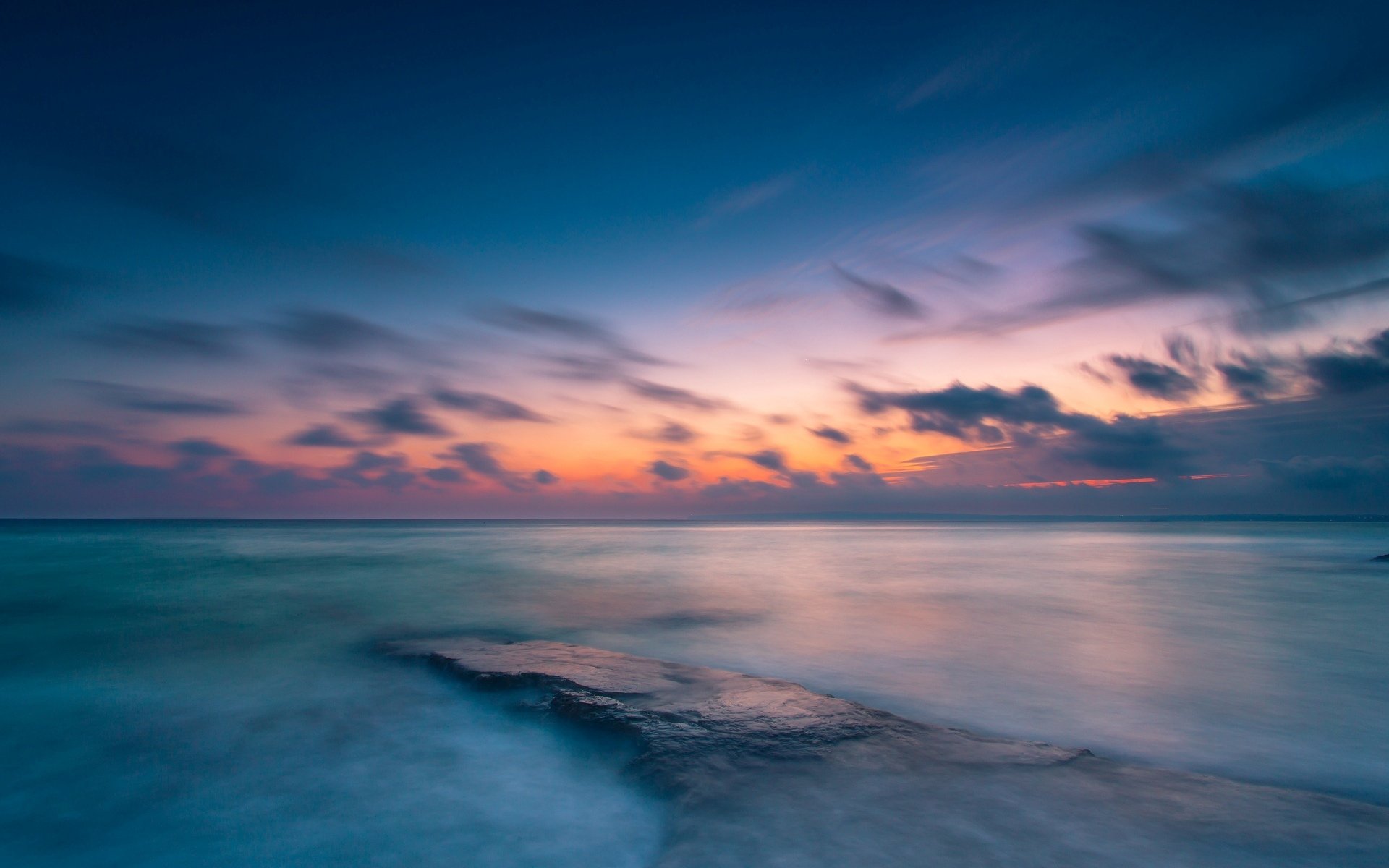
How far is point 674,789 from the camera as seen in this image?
3994mm

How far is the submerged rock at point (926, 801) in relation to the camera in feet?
10.6

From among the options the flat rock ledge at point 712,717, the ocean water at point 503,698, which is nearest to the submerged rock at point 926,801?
the flat rock ledge at point 712,717

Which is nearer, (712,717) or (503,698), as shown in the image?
(712,717)

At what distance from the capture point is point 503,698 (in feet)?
20.5

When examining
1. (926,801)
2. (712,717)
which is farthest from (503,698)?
(926,801)

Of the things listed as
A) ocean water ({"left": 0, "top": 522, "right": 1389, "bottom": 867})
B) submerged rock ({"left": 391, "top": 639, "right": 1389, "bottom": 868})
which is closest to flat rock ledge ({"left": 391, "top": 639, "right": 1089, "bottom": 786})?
submerged rock ({"left": 391, "top": 639, "right": 1389, "bottom": 868})

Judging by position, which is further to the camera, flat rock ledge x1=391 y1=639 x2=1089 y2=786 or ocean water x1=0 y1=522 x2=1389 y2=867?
flat rock ledge x1=391 y1=639 x2=1089 y2=786

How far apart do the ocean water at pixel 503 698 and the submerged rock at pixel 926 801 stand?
43 cm

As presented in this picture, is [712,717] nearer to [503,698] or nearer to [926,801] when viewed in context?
[926,801]

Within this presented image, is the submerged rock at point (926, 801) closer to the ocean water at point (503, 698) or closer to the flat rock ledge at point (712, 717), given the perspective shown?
the flat rock ledge at point (712, 717)

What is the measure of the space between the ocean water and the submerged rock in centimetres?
43

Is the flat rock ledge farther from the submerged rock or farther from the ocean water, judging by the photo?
the ocean water

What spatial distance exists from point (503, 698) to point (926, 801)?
164 inches

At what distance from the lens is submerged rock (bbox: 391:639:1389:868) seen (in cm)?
322
